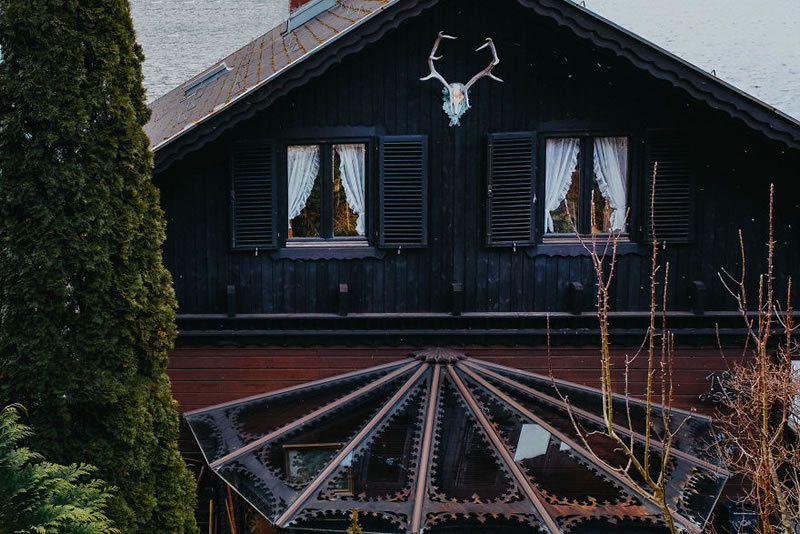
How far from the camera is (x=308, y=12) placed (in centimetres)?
1363

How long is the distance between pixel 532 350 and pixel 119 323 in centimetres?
496

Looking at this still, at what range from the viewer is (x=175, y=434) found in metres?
7.34

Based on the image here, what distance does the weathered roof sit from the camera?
8414mm

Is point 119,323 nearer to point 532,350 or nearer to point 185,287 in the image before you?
point 185,287

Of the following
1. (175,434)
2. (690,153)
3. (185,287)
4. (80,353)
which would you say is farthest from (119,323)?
(690,153)

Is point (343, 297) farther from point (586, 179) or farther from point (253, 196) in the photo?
point (586, 179)

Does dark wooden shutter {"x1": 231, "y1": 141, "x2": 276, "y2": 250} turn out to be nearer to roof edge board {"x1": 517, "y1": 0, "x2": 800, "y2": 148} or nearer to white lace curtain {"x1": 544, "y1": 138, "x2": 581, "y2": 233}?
white lace curtain {"x1": 544, "y1": 138, "x2": 581, "y2": 233}

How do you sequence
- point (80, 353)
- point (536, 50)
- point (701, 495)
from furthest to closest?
point (536, 50) < point (701, 495) < point (80, 353)

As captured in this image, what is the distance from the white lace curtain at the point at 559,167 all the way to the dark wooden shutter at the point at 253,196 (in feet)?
11.1

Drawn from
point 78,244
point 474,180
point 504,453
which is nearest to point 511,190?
point 474,180

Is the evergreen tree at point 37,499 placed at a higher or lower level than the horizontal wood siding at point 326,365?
lower

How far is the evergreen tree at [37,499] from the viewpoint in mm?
5258

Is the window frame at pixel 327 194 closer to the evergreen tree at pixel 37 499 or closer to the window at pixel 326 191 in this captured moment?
the window at pixel 326 191

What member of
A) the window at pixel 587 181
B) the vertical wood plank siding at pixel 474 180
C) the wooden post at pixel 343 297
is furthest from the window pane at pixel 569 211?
the wooden post at pixel 343 297
